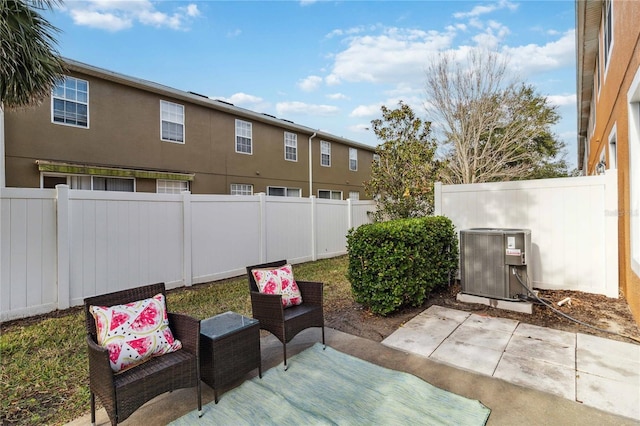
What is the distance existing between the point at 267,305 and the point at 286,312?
28 centimetres

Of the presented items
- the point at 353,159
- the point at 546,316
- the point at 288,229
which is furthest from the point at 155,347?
the point at 353,159

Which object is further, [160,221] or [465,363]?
[160,221]

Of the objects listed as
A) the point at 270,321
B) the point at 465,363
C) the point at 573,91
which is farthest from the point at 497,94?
the point at 270,321

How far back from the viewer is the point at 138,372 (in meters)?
2.29

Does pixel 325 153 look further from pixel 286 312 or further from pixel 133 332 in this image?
pixel 133 332

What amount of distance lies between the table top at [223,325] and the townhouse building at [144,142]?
535 cm

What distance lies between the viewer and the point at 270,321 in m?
3.35

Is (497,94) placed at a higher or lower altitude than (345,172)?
higher

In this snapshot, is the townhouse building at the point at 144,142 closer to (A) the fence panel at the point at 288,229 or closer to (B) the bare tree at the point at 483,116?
(A) the fence panel at the point at 288,229

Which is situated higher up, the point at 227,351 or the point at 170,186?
the point at 170,186

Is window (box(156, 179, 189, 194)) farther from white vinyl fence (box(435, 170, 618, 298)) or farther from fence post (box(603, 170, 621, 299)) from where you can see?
fence post (box(603, 170, 621, 299))

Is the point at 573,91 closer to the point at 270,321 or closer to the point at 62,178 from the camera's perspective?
the point at 270,321

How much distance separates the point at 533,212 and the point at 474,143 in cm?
832

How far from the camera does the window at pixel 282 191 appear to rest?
45.2 feet
